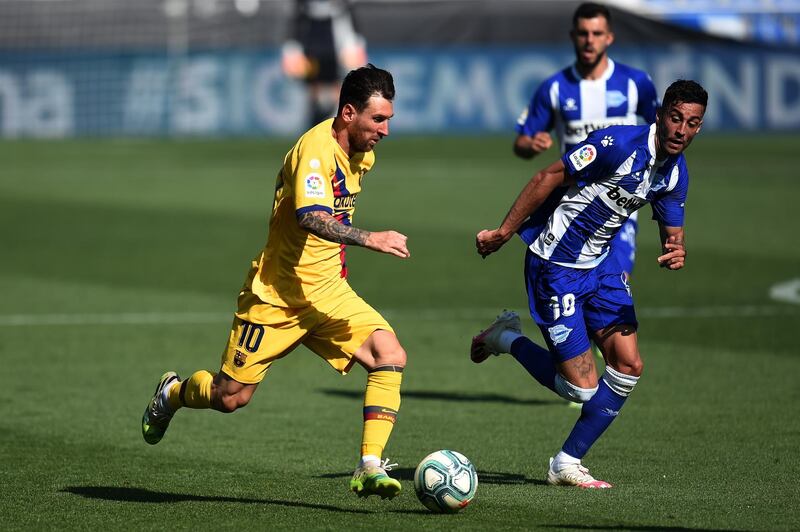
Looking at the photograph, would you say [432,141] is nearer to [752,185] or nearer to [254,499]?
[752,185]

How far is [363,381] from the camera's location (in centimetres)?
1077

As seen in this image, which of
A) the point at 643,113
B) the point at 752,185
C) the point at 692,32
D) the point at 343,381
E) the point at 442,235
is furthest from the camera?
the point at 692,32

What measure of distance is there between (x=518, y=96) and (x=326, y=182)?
2717cm

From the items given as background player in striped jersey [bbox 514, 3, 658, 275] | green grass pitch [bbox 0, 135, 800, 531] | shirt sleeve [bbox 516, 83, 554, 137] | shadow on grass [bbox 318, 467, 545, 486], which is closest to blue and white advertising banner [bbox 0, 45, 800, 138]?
green grass pitch [bbox 0, 135, 800, 531]

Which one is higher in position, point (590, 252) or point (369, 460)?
point (590, 252)

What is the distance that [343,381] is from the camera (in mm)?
10734

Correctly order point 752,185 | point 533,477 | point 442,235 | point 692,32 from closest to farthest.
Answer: point 533,477 → point 442,235 → point 752,185 → point 692,32

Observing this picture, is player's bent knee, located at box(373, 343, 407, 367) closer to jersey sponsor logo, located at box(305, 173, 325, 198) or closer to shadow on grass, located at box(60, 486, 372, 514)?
shadow on grass, located at box(60, 486, 372, 514)

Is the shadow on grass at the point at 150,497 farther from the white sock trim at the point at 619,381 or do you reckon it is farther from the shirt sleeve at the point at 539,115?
the shirt sleeve at the point at 539,115

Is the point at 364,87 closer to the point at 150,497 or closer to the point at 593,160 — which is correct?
the point at 593,160

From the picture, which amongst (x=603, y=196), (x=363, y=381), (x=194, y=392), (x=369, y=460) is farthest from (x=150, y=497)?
(x=363, y=381)

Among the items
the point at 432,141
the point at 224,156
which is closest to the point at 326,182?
the point at 224,156

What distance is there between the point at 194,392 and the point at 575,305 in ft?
6.74

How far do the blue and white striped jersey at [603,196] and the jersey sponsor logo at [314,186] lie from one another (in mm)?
1311
